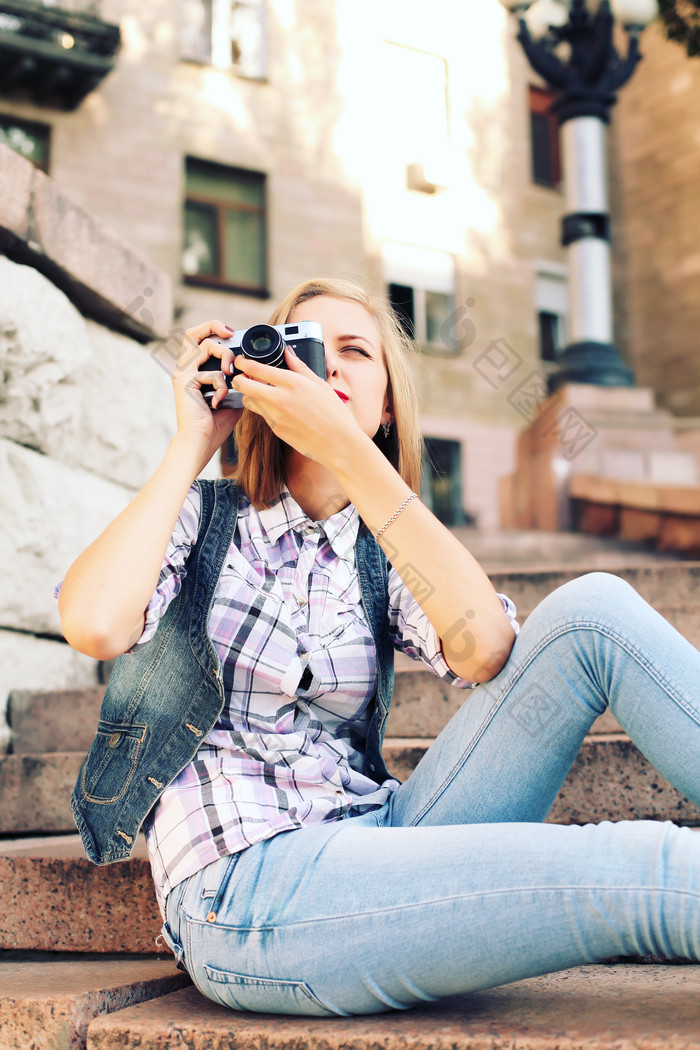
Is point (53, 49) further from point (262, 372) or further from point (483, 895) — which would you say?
point (483, 895)

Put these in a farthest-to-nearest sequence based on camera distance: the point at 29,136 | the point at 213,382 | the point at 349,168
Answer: the point at 349,168 → the point at 29,136 → the point at 213,382

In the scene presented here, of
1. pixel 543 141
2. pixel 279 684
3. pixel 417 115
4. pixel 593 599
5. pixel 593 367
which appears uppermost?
pixel 543 141

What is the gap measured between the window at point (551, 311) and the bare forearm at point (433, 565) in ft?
35.1

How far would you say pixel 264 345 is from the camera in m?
1.44

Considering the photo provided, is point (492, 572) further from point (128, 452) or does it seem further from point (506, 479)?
point (506, 479)

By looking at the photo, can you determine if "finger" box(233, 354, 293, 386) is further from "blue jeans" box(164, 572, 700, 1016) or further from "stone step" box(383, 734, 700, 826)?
"stone step" box(383, 734, 700, 826)

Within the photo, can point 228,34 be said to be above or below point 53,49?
above

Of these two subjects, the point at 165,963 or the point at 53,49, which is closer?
the point at 165,963

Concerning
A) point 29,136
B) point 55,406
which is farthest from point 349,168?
point 55,406

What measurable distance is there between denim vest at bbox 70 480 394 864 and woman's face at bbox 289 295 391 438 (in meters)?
0.37

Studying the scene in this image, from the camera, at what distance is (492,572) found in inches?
122

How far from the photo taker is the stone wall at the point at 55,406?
2.30 meters

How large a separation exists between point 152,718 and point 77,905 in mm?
504

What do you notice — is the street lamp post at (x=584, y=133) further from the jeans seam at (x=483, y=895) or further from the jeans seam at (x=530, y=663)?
the jeans seam at (x=483, y=895)
